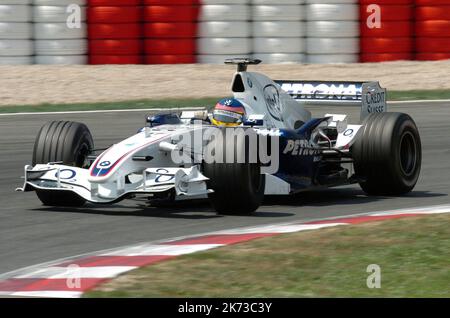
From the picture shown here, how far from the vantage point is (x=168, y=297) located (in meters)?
6.46

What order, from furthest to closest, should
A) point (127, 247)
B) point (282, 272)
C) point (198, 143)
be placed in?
1. point (198, 143)
2. point (127, 247)
3. point (282, 272)

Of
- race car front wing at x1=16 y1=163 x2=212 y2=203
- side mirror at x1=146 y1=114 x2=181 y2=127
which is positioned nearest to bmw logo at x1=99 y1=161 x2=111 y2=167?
race car front wing at x1=16 y1=163 x2=212 y2=203

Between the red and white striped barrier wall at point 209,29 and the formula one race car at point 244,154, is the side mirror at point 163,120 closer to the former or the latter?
the formula one race car at point 244,154

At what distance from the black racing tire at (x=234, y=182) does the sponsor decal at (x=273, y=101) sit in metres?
1.54

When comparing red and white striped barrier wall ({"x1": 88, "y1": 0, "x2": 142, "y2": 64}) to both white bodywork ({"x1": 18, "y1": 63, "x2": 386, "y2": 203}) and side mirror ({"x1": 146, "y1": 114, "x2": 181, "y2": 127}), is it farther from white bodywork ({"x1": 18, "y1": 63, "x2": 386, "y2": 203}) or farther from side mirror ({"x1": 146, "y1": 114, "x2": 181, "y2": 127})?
white bodywork ({"x1": 18, "y1": 63, "x2": 386, "y2": 203})

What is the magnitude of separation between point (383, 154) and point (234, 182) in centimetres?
195

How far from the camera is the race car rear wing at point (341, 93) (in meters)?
11.7

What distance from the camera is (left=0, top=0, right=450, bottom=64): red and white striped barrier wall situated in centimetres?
1970

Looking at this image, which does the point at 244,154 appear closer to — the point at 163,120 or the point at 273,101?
the point at 163,120

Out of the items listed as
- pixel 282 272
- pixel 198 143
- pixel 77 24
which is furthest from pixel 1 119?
pixel 282 272

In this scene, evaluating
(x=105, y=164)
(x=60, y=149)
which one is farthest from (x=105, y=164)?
(x=60, y=149)

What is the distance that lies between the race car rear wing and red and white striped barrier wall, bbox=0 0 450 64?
8009 millimetres
